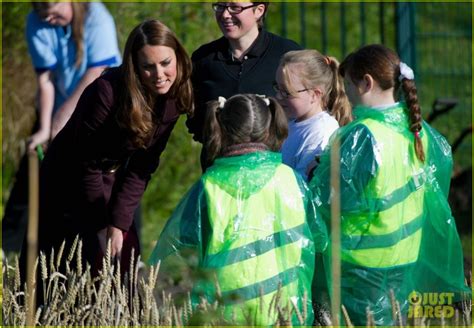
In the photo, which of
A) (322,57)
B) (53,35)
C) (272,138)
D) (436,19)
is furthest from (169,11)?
(272,138)

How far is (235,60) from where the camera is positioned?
485 cm

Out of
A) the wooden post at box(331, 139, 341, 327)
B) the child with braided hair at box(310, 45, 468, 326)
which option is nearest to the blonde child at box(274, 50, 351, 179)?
the child with braided hair at box(310, 45, 468, 326)

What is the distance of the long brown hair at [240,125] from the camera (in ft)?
13.3

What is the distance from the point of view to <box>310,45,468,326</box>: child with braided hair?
4.27 metres

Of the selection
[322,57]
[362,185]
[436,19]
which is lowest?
[436,19]

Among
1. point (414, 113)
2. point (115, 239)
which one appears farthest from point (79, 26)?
point (414, 113)

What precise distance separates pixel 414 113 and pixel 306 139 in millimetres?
425

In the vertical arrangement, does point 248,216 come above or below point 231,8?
below

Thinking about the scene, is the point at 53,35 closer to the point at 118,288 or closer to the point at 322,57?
the point at 322,57

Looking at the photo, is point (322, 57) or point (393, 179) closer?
point (393, 179)

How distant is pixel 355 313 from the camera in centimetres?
431

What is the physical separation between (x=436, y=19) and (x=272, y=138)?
634cm

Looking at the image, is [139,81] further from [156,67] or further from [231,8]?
[231,8]

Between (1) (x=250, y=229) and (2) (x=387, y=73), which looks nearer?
(1) (x=250, y=229)
